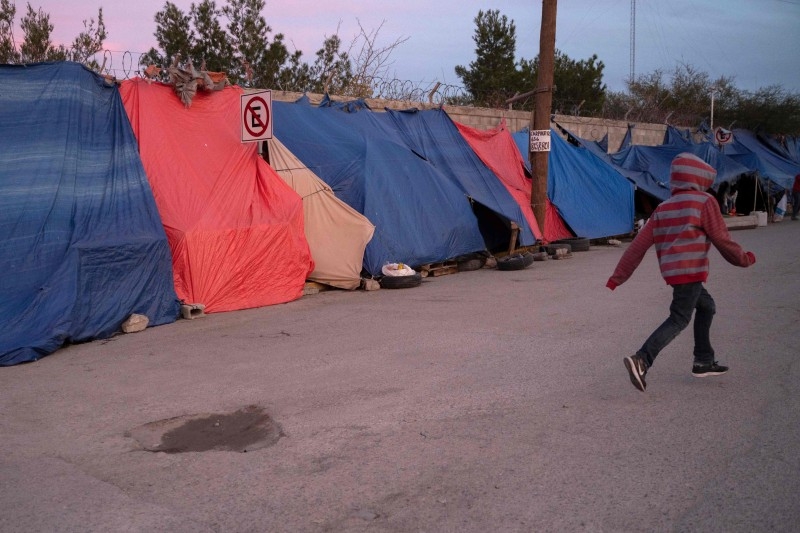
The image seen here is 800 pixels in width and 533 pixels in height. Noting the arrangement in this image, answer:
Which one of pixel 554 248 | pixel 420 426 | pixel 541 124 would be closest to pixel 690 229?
pixel 420 426

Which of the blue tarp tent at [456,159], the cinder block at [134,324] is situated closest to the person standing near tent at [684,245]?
the cinder block at [134,324]

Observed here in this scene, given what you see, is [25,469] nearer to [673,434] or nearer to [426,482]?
[426,482]

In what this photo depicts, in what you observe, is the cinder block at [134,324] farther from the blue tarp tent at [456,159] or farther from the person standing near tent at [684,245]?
Answer: the blue tarp tent at [456,159]

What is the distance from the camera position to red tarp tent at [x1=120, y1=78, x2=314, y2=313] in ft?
32.3

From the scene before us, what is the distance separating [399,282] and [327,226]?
139 centimetres

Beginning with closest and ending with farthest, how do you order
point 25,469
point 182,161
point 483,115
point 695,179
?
point 25,469
point 695,179
point 182,161
point 483,115

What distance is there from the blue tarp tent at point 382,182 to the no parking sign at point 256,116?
129cm

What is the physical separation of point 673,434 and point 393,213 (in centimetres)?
817

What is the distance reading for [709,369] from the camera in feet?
20.9

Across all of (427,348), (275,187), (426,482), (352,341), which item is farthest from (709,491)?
(275,187)

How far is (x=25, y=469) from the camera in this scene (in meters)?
4.77

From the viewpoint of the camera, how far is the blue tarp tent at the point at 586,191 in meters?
17.9

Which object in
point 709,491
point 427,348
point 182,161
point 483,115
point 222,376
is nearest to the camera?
point 709,491

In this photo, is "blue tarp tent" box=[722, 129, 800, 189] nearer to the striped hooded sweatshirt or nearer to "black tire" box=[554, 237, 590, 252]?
"black tire" box=[554, 237, 590, 252]
